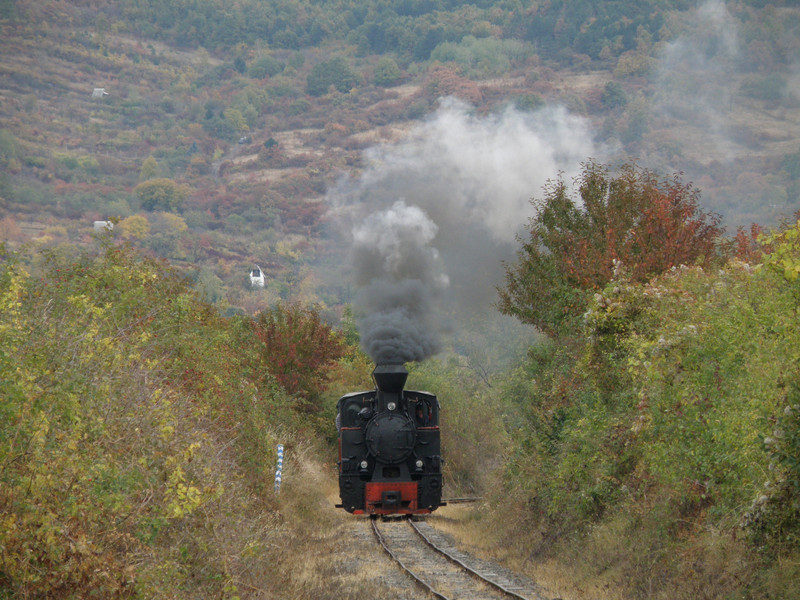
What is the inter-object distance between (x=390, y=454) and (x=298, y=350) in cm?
1758

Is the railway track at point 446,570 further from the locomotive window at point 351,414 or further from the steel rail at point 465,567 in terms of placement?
the locomotive window at point 351,414

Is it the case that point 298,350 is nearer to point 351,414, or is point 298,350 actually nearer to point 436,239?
point 436,239

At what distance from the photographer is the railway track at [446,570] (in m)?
15.7

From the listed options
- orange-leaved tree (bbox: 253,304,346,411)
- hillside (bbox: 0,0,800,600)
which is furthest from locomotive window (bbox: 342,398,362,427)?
orange-leaved tree (bbox: 253,304,346,411)

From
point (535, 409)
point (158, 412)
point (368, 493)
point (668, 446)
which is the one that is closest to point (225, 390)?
point (368, 493)

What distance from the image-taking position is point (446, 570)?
18.5m

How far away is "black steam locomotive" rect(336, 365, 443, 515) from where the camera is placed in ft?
71.9

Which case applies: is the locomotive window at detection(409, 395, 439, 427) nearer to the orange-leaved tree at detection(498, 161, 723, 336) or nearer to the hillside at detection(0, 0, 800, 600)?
the hillside at detection(0, 0, 800, 600)

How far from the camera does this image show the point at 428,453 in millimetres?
22531

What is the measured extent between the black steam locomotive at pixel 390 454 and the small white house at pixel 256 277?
123m

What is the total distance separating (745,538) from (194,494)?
6.91 metres

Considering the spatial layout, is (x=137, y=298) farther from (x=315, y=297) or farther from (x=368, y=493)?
(x=315, y=297)

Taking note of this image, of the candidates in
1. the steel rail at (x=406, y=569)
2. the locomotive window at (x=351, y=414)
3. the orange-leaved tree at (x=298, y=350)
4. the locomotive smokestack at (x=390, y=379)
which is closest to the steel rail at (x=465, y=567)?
the steel rail at (x=406, y=569)

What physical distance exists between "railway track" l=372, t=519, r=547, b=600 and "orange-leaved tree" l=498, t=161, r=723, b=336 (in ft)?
20.6
